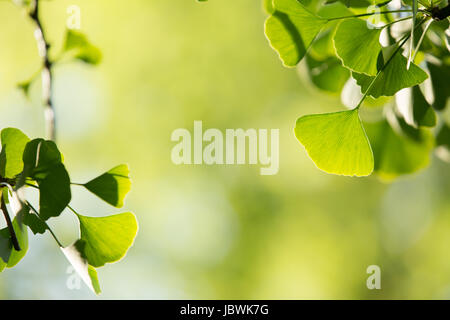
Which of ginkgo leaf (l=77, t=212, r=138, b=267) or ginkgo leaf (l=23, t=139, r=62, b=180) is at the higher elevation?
ginkgo leaf (l=23, t=139, r=62, b=180)

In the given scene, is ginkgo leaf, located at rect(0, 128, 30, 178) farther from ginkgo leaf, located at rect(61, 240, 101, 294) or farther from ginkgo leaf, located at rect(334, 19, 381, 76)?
ginkgo leaf, located at rect(334, 19, 381, 76)

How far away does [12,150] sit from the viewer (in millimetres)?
454

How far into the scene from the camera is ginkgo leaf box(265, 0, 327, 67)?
50cm

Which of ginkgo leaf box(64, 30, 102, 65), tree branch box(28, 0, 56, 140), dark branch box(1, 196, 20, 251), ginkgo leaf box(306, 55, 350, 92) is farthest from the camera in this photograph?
ginkgo leaf box(64, 30, 102, 65)

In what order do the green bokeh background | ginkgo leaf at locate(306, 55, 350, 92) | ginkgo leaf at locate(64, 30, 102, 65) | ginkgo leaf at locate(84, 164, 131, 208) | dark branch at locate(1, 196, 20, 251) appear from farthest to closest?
the green bokeh background < ginkgo leaf at locate(64, 30, 102, 65) < ginkgo leaf at locate(306, 55, 350, 92) < ginkgo leaf at locate(84, 164, 131, 208) < dark branch at locate(1, 196, 20, 251)

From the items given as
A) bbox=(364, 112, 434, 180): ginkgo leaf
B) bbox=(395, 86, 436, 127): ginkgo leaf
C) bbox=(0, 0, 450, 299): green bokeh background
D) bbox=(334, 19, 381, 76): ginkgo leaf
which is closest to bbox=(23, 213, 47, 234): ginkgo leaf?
bbox=(334, 19, 381, 76): ginkgo leaf

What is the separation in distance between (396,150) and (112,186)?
52cm

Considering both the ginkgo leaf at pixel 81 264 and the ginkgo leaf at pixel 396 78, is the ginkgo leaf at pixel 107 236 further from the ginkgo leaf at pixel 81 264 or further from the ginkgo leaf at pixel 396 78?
the ginkgo leaf at pixel 396 78

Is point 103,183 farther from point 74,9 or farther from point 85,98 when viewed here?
point 85,98

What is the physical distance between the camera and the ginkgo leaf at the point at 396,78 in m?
0.44

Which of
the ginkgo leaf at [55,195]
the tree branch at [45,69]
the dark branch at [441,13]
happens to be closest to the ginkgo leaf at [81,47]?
the tree branch at [45,69]

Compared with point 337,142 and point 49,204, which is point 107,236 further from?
point 337,142

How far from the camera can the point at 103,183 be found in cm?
52

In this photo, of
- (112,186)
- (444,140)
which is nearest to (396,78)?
(112,186)
